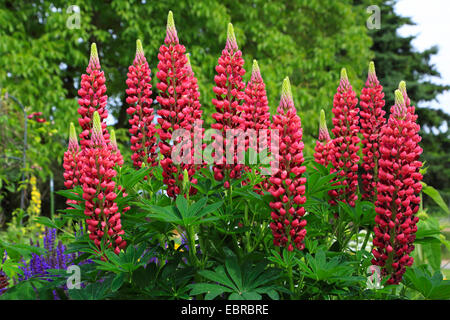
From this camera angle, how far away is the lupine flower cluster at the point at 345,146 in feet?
7.52

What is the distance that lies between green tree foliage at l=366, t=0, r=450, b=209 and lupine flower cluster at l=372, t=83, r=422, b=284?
68.7 ft

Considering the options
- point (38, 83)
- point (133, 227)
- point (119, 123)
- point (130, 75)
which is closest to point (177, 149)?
point (133, 227)

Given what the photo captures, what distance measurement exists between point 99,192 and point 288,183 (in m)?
0.78

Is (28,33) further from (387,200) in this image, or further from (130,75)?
(387,200)

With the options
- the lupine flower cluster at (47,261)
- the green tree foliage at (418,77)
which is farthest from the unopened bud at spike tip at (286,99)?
the green tree foliage at (418,77)

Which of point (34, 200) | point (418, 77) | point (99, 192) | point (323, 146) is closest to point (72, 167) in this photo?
point (99, 192)

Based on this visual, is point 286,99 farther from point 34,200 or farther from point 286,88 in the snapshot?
point 34,200

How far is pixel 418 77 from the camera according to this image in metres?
25.0

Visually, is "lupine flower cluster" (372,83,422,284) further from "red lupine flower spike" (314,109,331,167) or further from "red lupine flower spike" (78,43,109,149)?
"red lupine flower spike" (78,43,109,149)

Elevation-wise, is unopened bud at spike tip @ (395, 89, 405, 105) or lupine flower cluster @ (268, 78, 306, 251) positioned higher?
unopened bud at spike tip @ (395, 89, 405, 105)

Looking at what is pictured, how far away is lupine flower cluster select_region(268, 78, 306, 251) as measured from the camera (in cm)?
175

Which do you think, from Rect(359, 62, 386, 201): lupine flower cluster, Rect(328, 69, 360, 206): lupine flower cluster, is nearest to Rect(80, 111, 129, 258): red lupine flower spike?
Rect(328, 69, 360, 206): lupine flower cluster

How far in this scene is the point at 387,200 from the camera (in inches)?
72.7
